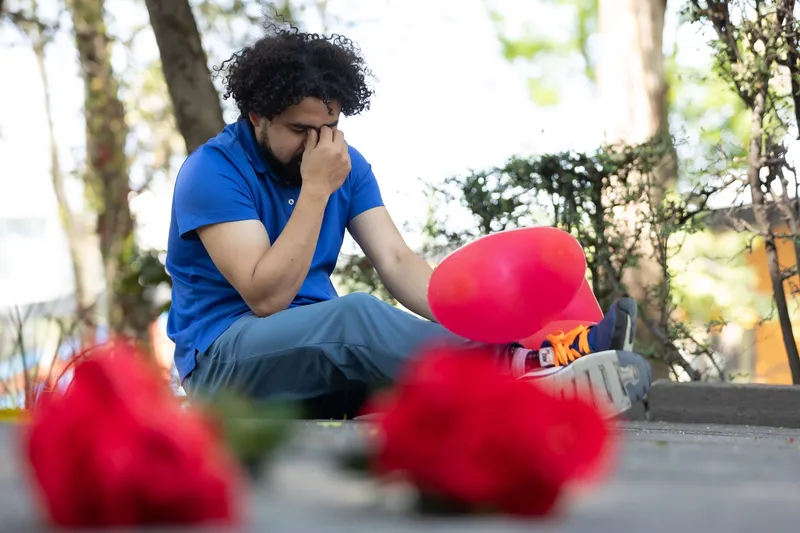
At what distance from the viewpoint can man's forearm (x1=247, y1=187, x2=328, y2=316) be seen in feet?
11.1

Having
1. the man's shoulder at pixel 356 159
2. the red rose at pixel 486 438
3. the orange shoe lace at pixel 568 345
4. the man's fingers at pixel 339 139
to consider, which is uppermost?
the man's fingers at pixel 339 139

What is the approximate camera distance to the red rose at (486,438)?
1.14m

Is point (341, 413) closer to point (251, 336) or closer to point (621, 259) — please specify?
point (251, 336)

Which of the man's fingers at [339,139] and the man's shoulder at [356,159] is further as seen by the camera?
the man's shoulder at [356,159]

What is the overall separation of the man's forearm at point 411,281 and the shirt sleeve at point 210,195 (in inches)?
23.5

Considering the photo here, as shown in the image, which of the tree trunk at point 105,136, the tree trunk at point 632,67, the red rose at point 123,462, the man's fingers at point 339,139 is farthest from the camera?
the tree trunk at point 105,136

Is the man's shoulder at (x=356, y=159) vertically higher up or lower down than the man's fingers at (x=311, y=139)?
lower down

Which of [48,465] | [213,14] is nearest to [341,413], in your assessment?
[48,465]

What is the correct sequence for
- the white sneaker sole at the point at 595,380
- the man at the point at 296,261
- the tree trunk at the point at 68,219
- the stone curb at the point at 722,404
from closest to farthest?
the white sneaker sole at the point at 595,380, the man at the point at 296,261, the stone curb at the point at 722,404, the tree trunk at the point at 68,219

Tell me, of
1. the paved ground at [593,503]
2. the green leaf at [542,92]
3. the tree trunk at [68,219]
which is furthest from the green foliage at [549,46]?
the paved ground at [593,503]

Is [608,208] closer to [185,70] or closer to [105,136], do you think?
[185,70]

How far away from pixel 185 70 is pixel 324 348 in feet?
14.6

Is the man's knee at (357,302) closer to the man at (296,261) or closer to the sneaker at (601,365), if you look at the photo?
the man at (296,261)

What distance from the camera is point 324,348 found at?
3324 mm
